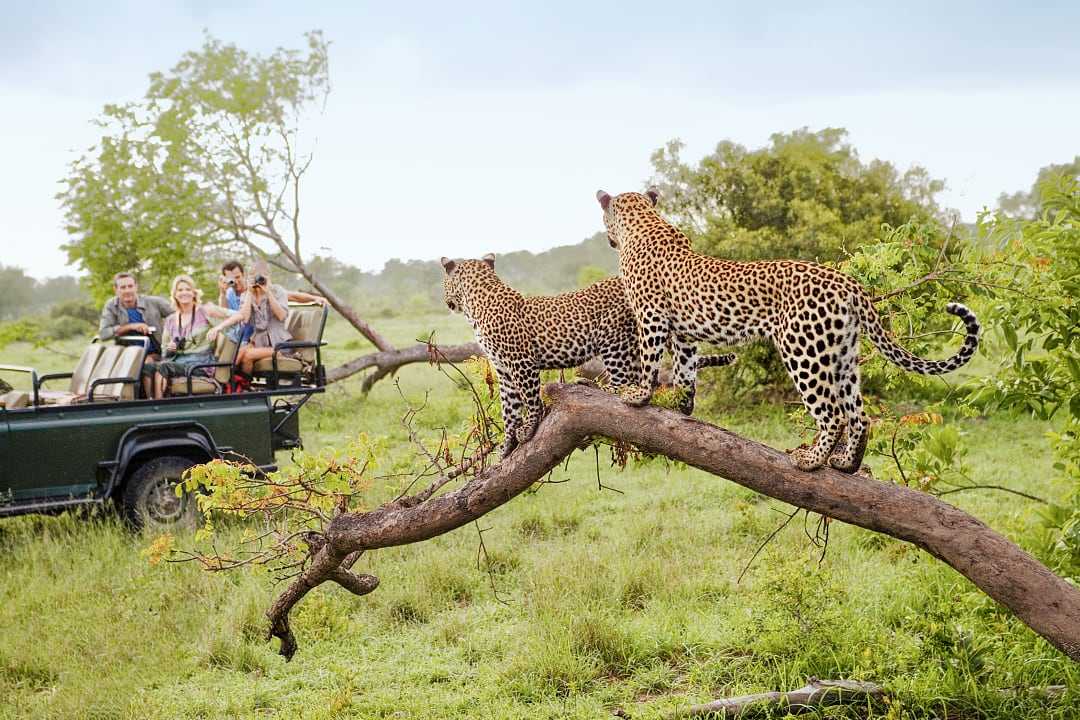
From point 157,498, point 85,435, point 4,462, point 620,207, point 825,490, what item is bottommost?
point 157,498

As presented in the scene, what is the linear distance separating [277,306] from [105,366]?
1716 millimetres

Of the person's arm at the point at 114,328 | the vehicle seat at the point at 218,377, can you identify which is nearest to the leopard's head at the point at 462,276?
the vehicle seat at the point at 218,377

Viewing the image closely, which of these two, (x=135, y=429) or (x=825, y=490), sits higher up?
(x=825, y=490)

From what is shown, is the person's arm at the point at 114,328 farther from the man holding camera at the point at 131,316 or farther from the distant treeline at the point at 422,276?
the distant treeline at the point at 422,276

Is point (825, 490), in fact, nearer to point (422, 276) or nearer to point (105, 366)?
point (105, 366)

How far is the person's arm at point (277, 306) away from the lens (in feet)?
29.9

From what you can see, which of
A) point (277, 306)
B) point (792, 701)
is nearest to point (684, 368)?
point (792, 701)

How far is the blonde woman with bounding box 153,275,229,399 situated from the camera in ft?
29.9

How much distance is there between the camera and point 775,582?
6266 mm

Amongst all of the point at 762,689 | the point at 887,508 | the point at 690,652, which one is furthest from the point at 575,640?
the point at 887,508

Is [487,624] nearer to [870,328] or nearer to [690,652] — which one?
[690,652]

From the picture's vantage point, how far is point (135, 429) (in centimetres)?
879

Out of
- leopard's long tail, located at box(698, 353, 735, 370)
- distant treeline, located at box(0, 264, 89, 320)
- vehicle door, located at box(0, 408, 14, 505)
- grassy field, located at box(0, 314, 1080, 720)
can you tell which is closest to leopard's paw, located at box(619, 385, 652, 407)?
leopard's long tail, located at box(698, 353, 735, 370)

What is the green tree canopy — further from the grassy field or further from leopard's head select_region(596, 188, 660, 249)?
leopard's head select_region(596, 188, 660, 249)
